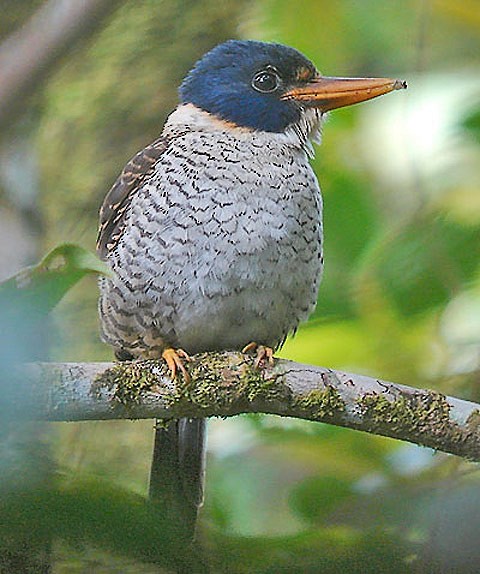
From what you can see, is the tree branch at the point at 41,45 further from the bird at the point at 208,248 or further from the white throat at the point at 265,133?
the white throat at the point at 265,133

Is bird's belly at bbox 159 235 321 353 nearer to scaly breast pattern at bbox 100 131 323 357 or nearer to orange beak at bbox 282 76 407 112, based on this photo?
scaly breast pattern at bbox 100 131 323 357

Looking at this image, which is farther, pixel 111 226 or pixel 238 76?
pixel 238 76

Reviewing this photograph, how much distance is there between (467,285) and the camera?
162cm

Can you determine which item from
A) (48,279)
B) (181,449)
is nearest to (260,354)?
(181,449)

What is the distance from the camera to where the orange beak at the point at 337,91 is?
7.22 feet

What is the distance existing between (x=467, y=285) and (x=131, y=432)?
4.31 ft

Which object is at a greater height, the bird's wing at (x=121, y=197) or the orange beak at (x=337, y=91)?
the orange beak at (x=337, y=91)

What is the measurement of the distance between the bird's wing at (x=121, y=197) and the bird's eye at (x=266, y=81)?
322 mm

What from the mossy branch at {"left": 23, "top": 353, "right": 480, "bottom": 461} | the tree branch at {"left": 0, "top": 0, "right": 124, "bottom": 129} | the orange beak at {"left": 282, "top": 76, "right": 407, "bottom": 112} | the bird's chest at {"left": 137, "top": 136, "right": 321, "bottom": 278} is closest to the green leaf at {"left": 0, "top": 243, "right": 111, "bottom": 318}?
the tree branch at {"left": 0, "top": 0, "right": 124, "bottom": 129}

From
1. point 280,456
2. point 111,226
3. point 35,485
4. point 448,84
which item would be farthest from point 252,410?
point 448,84

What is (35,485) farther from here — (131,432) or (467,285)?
(131,432)

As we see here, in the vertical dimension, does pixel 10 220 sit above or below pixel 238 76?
below

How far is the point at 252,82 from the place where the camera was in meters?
2.38

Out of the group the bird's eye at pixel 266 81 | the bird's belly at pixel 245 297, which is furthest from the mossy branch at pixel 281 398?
the bird's eye at pixel 266 81
